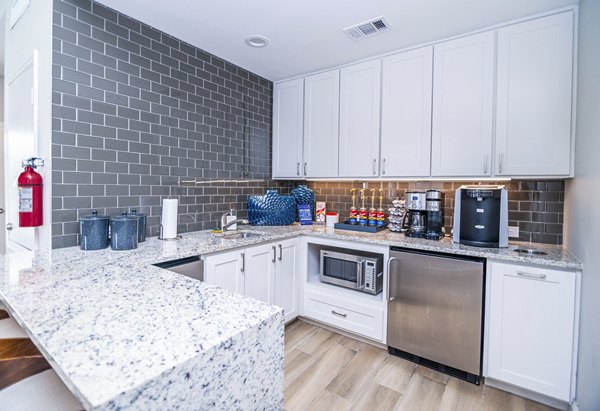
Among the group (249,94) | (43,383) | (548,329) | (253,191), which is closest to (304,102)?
(249,94)

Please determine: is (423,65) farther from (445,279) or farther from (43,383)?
(43,383)

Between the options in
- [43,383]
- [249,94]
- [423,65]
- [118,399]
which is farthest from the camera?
[249,94]

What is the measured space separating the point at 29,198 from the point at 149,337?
164 cm

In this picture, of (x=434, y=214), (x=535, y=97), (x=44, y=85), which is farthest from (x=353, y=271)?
(x=44, y=85)

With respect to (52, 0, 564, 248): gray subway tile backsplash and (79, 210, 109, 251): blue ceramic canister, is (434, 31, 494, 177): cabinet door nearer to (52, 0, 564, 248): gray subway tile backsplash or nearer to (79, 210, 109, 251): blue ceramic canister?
(52, 0, 564, 248): gray subway tile backsplash

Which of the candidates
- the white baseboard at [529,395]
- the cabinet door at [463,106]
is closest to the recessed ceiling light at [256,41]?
the cabinet door at [463,106]

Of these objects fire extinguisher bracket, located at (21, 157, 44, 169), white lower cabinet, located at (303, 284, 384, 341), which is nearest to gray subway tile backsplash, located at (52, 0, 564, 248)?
fire extinguisher bracket, located at (21, 157, 44, 169)

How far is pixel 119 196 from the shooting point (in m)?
2.07

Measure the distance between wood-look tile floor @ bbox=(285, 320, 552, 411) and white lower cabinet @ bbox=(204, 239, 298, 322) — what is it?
42cm

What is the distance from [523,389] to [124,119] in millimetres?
3153

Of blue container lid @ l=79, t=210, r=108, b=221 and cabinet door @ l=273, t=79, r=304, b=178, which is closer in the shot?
blue container lid @ l=79, t=210, r=108, b=221

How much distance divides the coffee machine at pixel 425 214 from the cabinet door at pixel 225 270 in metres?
1.38

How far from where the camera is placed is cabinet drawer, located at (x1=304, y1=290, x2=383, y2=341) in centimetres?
235

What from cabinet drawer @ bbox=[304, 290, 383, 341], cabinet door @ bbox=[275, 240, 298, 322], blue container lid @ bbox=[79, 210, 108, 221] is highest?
blue container lid @ bbox=[79, 210, 108, 221]
